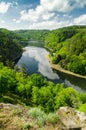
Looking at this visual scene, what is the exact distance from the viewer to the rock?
44.5ft

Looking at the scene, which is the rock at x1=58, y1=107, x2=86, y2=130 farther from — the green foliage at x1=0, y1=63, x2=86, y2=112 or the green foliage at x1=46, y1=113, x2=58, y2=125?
the green foliage at x1=0, y1=63, x2=86, y2=112

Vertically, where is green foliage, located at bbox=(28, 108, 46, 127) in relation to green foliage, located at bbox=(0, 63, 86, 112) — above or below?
above

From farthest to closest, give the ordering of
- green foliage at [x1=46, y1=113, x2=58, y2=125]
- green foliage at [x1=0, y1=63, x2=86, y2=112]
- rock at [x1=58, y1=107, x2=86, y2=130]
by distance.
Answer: green foliage at [x1=0, y1=63, x2=86, y2=112]
green foliage at [x1=46, y1=113, x2=58, y2=125]
rock at [x1=58, y1=107, x2=86, y2=130]

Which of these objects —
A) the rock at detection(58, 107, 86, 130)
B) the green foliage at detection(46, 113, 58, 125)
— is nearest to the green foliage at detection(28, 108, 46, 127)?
the green foliage at detection(46, 113, 58, 125)

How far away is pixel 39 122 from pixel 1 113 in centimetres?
266

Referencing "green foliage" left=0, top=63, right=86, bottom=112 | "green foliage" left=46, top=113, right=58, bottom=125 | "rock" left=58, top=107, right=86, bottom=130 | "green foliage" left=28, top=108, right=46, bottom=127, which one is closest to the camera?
"rock" left=58, top=107, right=86, bottom=130

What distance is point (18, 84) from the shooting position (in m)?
76.9

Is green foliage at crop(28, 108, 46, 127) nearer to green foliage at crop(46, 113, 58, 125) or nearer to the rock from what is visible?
green foliage at crop(46, 113, 58, 125)

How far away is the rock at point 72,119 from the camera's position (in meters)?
13.6

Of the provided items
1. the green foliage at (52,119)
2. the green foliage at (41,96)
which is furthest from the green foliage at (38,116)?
the green foliage at (41,96)

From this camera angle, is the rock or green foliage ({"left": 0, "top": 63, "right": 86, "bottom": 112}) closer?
the rock

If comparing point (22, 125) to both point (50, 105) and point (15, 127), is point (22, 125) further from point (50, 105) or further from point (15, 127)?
point (50, 105)

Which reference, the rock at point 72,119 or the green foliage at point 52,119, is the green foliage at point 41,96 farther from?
the green foliage at point 52,119

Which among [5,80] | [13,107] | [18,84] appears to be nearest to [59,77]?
[18,84]
